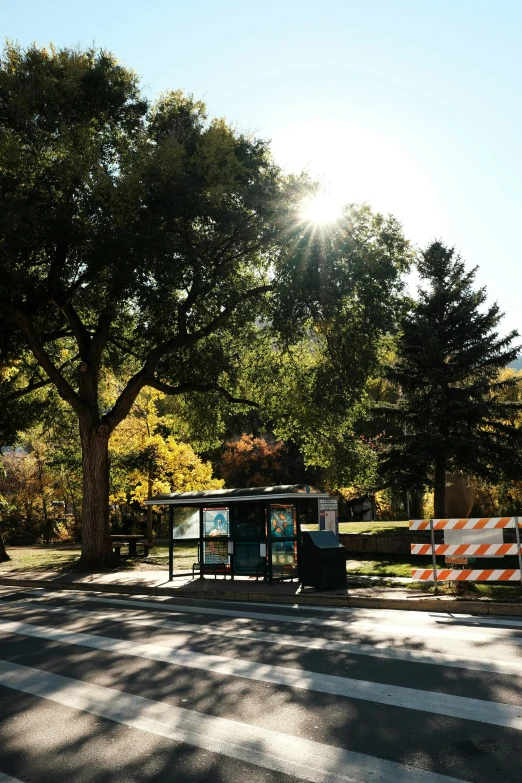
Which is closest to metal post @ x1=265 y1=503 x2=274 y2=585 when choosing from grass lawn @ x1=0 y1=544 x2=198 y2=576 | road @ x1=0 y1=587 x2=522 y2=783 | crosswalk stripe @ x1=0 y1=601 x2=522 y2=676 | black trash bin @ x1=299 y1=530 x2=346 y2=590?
black trash bin @ x1=299 y1=530 x2=346 y2=590

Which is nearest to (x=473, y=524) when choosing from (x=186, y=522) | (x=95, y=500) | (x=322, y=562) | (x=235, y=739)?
(x=322, y=562)

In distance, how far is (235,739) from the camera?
497 cm

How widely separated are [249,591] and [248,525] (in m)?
2.29

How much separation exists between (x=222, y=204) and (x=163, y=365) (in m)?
5.91

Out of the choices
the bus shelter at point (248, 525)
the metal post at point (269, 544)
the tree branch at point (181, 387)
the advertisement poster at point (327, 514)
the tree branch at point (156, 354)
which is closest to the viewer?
the metal post at point (269, 544)

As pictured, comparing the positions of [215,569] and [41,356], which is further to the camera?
[41,356]

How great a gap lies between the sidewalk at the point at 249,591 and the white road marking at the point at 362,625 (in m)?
1.52

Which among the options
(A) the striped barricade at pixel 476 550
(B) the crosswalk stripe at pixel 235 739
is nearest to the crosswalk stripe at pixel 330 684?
(B) the crosswalk stripe at pixel 235 739

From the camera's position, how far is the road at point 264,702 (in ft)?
14.7

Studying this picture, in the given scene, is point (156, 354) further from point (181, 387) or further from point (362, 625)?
point (362, 625)

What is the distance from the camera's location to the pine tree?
2367 cm

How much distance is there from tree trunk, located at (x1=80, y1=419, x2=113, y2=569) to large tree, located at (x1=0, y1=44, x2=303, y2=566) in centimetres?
4

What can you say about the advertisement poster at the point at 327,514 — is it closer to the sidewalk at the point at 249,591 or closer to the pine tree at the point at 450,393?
the sidewalk at the point at 249,591

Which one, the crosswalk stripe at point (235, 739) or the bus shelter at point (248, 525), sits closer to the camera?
the crosswalk stripe at point (235, 739)
